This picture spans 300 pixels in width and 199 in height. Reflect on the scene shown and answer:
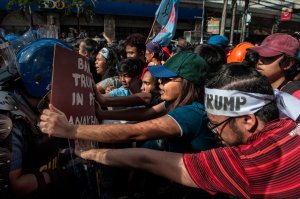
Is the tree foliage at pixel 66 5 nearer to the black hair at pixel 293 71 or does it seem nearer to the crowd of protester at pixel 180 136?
the black hair at pixel 293 71

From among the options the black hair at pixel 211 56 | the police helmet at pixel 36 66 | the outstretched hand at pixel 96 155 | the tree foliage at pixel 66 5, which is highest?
the tree foliage at pixel 66 5

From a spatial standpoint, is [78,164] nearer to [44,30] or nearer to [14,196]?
[14,196]

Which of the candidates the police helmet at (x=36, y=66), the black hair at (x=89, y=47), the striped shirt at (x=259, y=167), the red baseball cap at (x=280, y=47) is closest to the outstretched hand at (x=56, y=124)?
the police helmet at (x=36, y=66)

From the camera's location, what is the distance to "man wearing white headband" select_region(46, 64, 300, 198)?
134cm

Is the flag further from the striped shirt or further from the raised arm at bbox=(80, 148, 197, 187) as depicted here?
the striped shirt

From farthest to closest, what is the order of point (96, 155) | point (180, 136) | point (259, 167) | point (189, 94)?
1. point (189, 94)
2. point (180, 136)
3. point (96, 155)
4. point (259, 167)

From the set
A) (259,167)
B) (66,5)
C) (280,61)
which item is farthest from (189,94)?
(66,5)

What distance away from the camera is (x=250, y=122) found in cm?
156

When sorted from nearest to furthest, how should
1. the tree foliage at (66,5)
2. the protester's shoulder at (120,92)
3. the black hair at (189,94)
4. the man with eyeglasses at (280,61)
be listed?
1. the black hair at (189,94)
2. the man with eyeglasses at (280,61)
3. the protester's shoulder at (120,92)
4. the tree foliage at (66,5)

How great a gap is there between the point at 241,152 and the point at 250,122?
0.66 feet

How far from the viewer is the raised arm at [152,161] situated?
153 centimetres

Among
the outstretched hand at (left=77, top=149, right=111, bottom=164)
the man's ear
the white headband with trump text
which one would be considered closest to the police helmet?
the outstretched hand at (left=77, top=149, right=111, bottom=164)

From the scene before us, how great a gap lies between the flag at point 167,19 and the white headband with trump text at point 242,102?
13.2 ft

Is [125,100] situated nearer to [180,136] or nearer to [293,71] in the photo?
[180,136]
